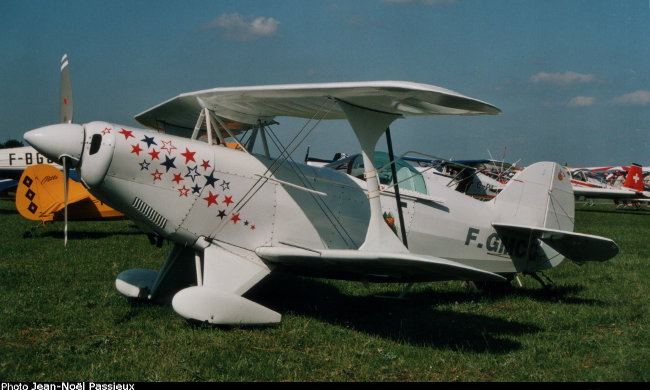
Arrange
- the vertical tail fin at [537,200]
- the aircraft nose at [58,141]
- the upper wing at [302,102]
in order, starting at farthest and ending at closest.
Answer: the vertical tail fin at [537,200], the aircraft nose at [58,141], the upper wing at [302,102]

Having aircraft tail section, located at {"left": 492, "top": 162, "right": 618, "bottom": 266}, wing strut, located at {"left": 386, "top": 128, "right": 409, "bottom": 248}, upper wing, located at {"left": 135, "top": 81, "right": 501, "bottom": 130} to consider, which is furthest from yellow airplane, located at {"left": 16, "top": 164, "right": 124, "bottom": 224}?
aircraft tail section, located at {"left": 492, "top": 162, "right": 618, "bottom": 266}

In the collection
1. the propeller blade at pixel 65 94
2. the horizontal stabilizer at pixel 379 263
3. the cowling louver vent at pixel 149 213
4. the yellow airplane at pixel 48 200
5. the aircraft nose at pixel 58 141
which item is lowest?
the yellow airplane at pixel 48 200

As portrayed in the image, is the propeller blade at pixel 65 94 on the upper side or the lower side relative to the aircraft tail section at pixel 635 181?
upper

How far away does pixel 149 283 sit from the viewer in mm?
6301

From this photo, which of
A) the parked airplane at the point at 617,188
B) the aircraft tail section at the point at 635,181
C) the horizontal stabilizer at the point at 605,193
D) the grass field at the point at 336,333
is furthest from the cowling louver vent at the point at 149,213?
the aircraft tail section at the point at 635,181

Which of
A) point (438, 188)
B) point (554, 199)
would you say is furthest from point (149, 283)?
point (554, 199)

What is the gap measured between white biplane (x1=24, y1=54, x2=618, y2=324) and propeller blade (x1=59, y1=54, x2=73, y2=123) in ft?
1.68

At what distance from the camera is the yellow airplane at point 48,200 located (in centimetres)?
1206

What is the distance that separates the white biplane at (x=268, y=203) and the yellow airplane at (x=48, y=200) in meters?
6.15

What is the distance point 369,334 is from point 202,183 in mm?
2272

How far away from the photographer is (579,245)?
6.17 m

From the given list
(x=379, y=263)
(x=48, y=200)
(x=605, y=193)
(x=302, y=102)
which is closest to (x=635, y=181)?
(x=605, y=193)

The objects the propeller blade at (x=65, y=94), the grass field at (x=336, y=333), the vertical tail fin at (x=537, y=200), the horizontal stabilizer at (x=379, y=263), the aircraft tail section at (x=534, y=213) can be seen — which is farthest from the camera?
the vertical tail fin at (x=537, y=200)

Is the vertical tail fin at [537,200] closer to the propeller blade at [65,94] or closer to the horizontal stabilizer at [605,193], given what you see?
the propeller blade at [65,94]
